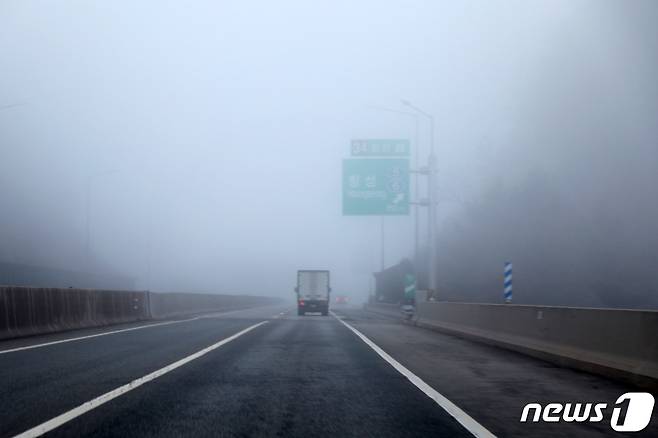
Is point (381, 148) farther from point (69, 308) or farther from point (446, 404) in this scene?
point (446, 404)

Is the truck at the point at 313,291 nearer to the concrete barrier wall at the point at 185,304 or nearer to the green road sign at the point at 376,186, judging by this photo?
the concrete barrier wall at the point at 185,304

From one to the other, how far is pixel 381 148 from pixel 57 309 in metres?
19.8

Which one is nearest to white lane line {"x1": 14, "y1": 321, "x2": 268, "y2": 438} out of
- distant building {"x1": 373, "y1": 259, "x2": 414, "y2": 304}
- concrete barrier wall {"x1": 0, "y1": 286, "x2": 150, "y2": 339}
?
concrete barrier wall {"x1": 0, "y1": 286, "x2": 150, "y2": 339}

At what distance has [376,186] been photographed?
36562 mm

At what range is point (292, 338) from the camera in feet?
60.1

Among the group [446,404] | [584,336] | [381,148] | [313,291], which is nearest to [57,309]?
[584,336]

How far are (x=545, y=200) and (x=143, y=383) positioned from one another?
218 ft

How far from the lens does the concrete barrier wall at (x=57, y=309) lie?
53.1 feet

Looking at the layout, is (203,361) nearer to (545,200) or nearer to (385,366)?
(385,366)

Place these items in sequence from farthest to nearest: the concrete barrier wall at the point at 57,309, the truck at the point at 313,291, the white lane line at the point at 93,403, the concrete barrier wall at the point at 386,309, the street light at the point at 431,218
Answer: the concrete barrier wall at the point at 386,309 → the truck at the point at 313,291 → the street light at the point at 431,218 → the concrete barrier wall at the point at 57,309 → the white lane line at the point at 93,403

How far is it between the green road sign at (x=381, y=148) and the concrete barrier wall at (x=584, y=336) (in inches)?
683

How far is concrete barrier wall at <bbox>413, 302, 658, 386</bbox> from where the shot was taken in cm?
967

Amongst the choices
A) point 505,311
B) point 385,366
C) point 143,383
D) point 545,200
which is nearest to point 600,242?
point 545,200

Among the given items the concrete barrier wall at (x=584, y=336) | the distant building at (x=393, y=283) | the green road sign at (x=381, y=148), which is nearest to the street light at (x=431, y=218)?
the green road sign at (x=381, y=148)
